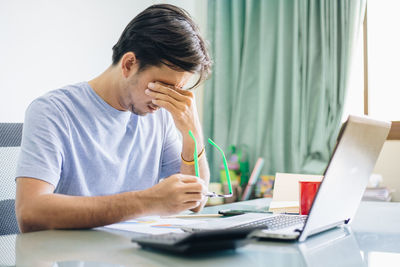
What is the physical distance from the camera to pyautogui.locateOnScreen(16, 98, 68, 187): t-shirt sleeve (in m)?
0.99

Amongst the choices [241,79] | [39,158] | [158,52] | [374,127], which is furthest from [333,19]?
[39,158]

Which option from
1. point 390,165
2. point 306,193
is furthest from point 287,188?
point 390,165

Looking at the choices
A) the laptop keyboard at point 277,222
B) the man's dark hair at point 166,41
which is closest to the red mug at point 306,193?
the laptop keyboard at point 277,222

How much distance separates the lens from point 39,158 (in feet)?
3.30

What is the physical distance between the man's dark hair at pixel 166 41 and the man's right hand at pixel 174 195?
1.35ft

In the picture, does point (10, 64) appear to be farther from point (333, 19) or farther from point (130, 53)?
point (333, 19)

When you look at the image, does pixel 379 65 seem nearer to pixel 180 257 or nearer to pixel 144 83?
pixel 144 83

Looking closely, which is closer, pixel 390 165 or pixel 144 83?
pixel 144 83

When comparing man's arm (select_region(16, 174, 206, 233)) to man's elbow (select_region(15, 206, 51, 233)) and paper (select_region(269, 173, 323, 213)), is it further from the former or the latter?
paper (select_region(269, 173, 323, 213))

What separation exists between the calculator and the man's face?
2.00ft

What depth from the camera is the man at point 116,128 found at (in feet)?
3.10

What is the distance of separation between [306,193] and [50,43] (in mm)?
1769

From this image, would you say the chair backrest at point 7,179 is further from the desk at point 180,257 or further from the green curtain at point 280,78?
the green curtain at point 280,78

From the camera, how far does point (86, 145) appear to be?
3.93ft
